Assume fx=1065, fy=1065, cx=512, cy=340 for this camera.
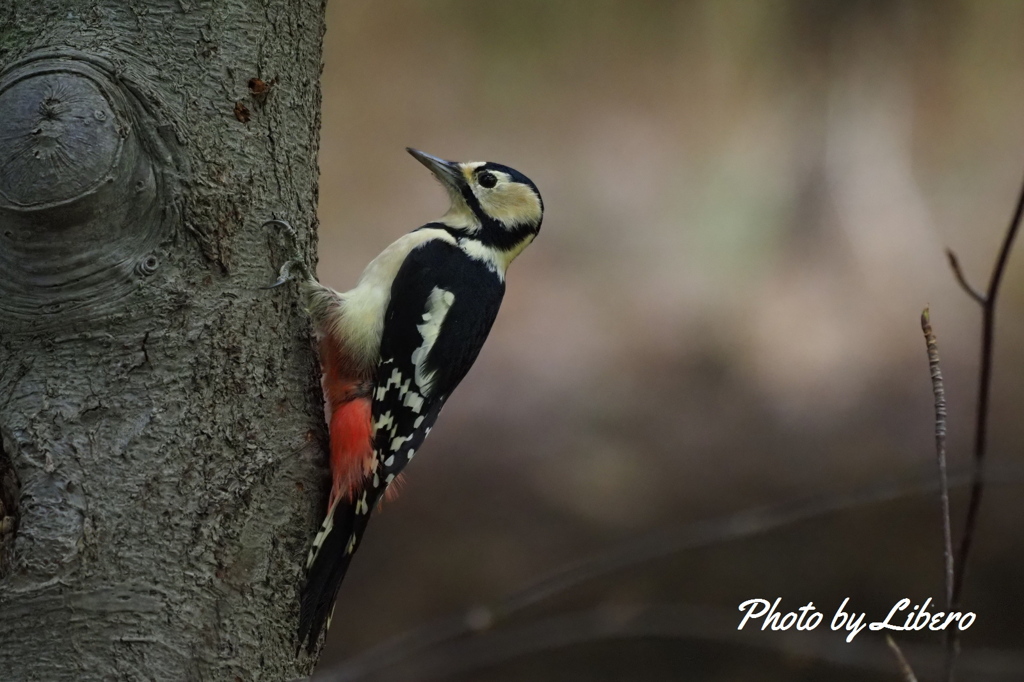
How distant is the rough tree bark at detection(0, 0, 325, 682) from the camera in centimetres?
154

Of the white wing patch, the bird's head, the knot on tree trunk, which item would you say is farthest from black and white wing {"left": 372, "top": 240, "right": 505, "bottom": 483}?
the knot on tree trunk

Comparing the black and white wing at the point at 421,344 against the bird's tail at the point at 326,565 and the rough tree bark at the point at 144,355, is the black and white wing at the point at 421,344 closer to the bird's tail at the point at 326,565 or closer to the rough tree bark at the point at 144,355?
the bird's tail at the point at 326,565

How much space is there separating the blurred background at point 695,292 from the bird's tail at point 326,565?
2858mm

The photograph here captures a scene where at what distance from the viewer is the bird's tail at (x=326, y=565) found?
1769 millimetres

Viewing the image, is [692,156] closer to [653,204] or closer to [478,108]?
[653,204]

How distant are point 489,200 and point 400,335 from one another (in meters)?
0.58

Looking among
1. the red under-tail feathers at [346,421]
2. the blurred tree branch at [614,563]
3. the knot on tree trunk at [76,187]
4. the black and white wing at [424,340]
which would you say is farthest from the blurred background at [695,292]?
the blurred tree branch at [614,563]

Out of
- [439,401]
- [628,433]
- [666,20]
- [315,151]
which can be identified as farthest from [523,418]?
[315,151]

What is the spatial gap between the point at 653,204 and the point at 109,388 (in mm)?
4486

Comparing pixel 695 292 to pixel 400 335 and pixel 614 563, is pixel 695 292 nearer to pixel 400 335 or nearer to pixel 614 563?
pixel 400 335

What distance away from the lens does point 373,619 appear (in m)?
→ 4.95

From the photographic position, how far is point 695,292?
5566 millimetres

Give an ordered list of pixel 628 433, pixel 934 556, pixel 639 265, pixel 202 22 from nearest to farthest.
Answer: pixel 202 22, pixel 934 556, pixel 628 433, pixel 639 265

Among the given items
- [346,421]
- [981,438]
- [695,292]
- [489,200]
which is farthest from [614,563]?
[695,292]
